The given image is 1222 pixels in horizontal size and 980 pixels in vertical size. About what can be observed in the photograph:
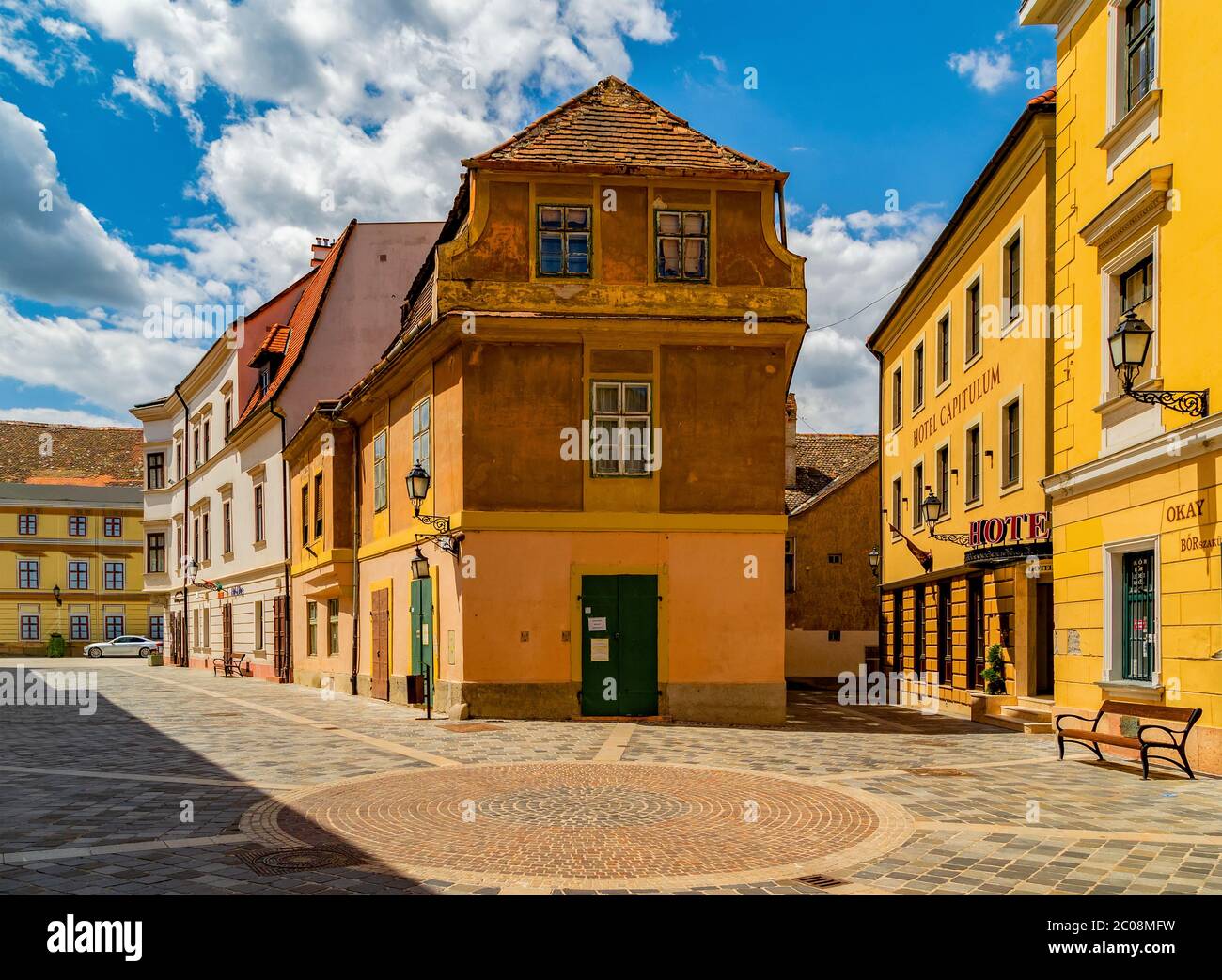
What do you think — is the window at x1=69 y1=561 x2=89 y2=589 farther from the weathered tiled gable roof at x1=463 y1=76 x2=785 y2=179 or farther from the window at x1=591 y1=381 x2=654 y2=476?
the window at x1=591 y1=381 x2=654 y2=476

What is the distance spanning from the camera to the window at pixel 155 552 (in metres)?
48.7

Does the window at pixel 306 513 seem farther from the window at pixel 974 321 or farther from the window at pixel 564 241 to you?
the window at pixel 974 321

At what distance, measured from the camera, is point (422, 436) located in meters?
20.8

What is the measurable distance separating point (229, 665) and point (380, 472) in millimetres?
15490

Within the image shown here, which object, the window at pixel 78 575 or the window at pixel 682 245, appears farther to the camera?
the window at pixel 78 575

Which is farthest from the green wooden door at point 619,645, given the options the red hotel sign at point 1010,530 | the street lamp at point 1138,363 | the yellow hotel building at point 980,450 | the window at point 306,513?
the window at point 306,513

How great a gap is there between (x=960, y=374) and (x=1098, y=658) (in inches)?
414

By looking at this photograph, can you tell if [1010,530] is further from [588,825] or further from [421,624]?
[588,825]

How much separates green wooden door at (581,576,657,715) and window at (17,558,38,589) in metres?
54.2

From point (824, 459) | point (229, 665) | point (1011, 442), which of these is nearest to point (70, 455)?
point (229, 665)

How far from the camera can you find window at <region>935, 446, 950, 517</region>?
990 inches

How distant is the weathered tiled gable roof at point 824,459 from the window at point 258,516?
1855cm

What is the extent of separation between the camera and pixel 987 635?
21.7 metres
